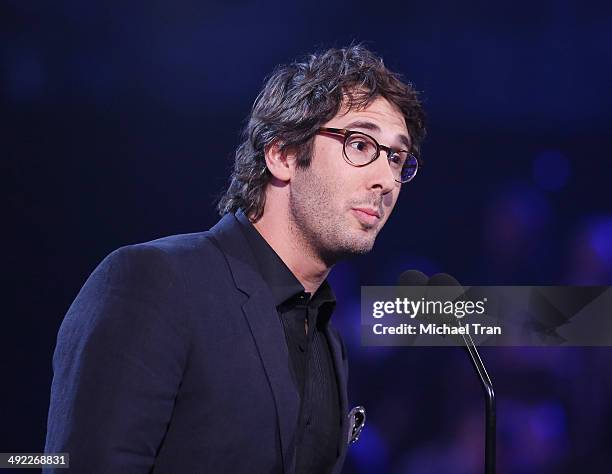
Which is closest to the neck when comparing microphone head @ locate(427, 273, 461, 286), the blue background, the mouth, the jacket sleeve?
the mouth

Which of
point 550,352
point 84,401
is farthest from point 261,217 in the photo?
point 550,352

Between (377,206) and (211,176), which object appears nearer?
(377,206)

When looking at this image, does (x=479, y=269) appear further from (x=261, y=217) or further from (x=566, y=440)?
(x=261, y=217)

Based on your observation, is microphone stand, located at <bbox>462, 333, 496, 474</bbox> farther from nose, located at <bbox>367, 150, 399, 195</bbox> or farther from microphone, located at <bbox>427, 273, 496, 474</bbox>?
nose, located at <bbox>367, 150, 399, 195</bbox>

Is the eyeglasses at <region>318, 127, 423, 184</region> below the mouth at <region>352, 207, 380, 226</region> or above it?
above

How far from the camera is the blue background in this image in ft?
8.41

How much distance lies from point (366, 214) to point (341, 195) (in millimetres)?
78

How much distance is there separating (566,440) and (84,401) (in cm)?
196

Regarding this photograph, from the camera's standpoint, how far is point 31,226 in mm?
2541

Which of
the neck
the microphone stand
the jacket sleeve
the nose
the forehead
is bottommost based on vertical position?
the microphone stand

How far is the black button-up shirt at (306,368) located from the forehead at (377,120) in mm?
367

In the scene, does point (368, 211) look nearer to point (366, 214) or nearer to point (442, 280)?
point (366, 214)

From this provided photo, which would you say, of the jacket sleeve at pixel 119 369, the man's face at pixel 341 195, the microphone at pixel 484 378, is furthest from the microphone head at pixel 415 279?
the jacket sleeve at pixel 119 369

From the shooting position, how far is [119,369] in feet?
4.29
